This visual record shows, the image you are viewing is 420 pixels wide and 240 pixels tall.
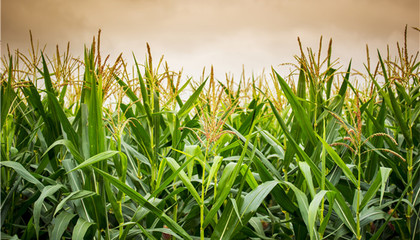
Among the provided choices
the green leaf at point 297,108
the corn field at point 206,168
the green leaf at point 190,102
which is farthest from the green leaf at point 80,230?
the green leaf at point 297,108

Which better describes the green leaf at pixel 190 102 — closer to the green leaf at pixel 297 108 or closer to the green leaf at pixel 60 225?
the green leaf at pixel 297 108

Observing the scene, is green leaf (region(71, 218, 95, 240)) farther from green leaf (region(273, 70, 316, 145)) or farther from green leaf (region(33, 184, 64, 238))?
green leaf (region(273, 70, 316, 145))

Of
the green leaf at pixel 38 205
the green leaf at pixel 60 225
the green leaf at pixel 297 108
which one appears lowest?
the green leaf at pixel 60 225

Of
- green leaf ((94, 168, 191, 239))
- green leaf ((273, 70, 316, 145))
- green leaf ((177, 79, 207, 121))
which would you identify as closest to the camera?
green leaf ((94, 168, 191, 239))

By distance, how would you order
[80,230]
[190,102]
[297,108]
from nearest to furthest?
1. [80,230]
2. [297,108]
3. [190,102]

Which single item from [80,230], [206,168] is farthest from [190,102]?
[80,230]

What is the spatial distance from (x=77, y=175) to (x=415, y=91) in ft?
5.47

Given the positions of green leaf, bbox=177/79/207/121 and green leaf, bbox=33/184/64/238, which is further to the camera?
green leaf, bbox=177/79/207/121

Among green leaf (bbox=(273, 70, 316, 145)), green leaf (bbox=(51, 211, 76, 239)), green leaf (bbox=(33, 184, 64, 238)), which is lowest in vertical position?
green leaf (bbox=(51, 211, 76, 239))

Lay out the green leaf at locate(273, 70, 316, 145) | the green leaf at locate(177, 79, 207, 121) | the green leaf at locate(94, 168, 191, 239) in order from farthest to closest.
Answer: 1. the green leaf at locate(177, 79, 207, 121)
2. the green leaf at locate(273, 70, 316, 145)
3. the green leaf at locate(94, 168, 191, 239)

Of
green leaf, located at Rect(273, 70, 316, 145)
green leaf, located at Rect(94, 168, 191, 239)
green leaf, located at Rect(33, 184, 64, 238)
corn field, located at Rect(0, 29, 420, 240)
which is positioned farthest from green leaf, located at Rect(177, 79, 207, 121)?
green leaf, located at Rect(33, 184, 64, 238)

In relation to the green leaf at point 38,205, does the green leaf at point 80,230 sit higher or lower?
lower

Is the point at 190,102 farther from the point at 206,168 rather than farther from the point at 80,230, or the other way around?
the point at 80,230

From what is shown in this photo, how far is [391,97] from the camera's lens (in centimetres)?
156
